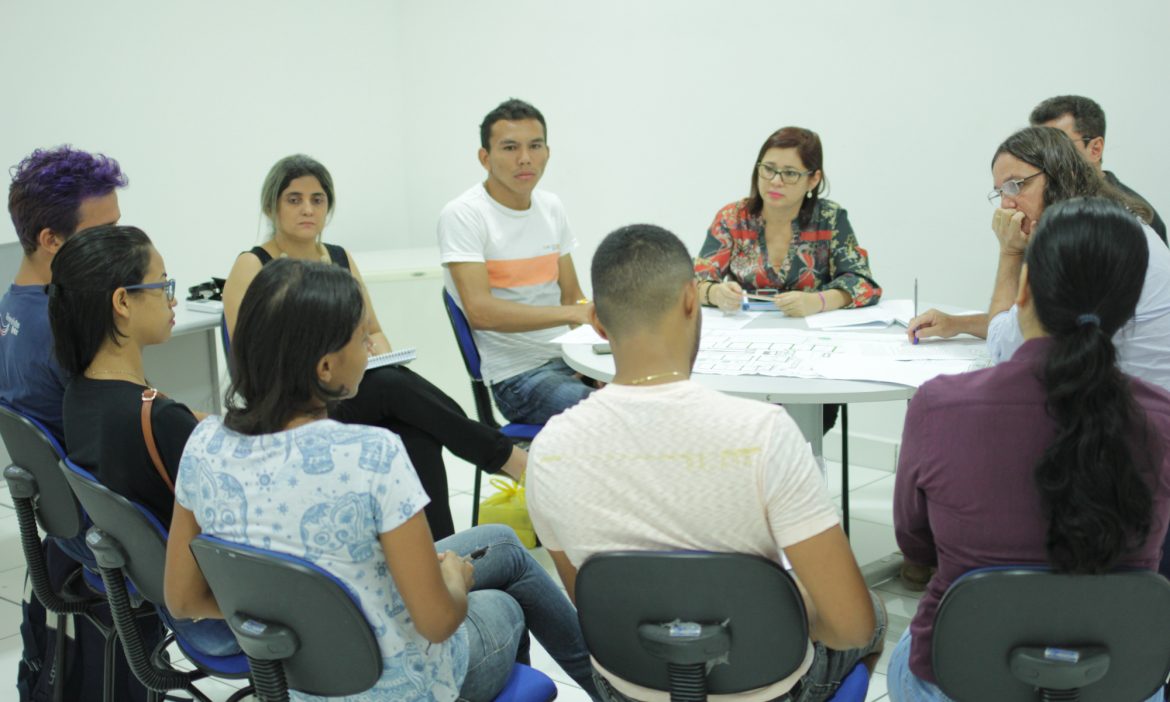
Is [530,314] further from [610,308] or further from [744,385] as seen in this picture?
[610,308]

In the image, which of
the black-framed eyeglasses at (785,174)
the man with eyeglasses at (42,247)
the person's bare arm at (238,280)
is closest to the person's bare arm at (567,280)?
the black-framed eyeglasses at (785,174)

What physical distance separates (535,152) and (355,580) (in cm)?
222

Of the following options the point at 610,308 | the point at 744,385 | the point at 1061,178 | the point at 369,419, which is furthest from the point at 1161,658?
the point at 369,419

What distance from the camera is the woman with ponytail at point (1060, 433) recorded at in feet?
4.55

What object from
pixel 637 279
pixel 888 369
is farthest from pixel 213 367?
pixel 637 279

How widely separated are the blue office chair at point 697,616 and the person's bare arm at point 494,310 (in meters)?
1.97

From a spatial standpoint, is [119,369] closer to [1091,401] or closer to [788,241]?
[1091,401]

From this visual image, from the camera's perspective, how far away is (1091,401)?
1391mm

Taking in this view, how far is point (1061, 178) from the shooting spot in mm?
2396

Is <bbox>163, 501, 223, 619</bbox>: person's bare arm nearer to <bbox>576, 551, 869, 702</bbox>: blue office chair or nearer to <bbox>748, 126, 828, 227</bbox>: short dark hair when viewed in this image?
<bbox>576, 551, 869, 702</bbox>: blue office chair

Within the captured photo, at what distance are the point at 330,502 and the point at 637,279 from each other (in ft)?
1.83

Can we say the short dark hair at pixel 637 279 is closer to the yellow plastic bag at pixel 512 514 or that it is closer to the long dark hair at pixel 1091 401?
the long dark hair at pixel 1091 401

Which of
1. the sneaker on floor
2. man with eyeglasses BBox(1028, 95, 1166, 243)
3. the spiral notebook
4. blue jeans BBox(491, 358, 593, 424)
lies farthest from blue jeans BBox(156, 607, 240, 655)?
man with eyeglasses BBox(1028, 95, 1166, 243)

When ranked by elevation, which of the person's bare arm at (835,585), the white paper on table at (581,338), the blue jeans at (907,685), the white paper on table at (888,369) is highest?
the white paper on table at (581,338)
